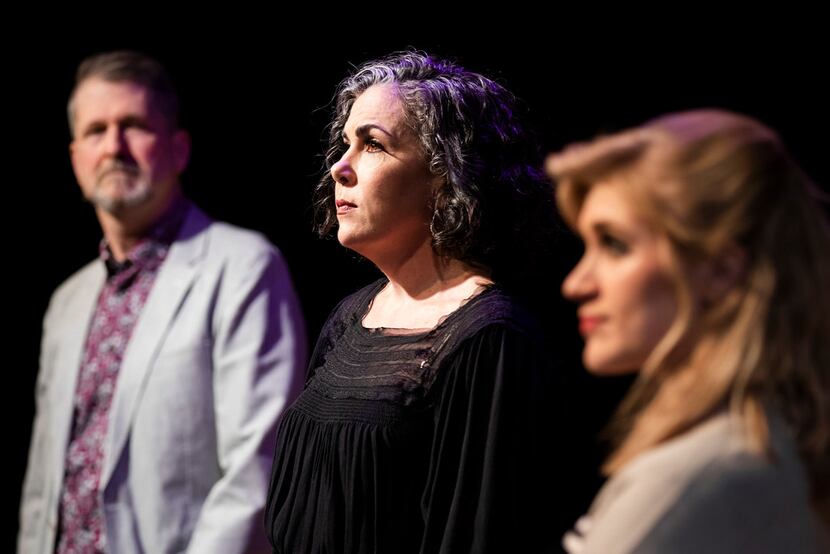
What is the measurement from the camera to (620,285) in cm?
127

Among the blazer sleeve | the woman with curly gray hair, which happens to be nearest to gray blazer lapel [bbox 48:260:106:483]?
the blazer sleeve

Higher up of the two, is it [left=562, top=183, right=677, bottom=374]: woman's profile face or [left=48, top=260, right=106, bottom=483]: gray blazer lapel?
[left=562, top=183, right=677, bottom=374]: woman's profile face

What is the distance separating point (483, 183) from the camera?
83.1 inches

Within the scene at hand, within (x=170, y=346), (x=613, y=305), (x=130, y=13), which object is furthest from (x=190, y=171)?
(x=613, y=305)

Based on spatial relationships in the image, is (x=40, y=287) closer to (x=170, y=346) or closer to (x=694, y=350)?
(x=170, y=346)

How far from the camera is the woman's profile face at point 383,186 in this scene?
2.10 meters

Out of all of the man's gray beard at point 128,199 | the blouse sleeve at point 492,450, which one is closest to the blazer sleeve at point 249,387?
the man's gray beard at point 128,199

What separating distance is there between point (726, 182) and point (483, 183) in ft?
3.06

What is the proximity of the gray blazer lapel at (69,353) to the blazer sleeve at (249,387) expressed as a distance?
1.52 feet

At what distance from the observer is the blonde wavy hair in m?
1.19

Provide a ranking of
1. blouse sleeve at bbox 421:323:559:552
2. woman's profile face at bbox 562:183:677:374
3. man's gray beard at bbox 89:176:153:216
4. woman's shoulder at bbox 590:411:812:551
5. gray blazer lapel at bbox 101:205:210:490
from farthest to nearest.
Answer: man's gray beard at bbox 89:176:153:216 < gray blazer lapel at bbox 101:205:210:490 < blouse sleeve at bbox 421:323:559:552 < woman's profile face at bbox 562:183:677:374 < woman's shoulder at bbox 590:411:812:551

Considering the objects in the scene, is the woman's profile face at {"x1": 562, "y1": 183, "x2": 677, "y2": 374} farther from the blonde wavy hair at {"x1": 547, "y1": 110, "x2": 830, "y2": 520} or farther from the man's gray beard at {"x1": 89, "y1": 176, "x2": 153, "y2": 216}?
the man's gray beard at {"x1": 89, "y1": 176, "x2": 153, "y2": 216}

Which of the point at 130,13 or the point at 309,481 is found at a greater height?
the point at 130,13

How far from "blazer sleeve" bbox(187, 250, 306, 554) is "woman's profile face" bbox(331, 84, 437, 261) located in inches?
30.5
